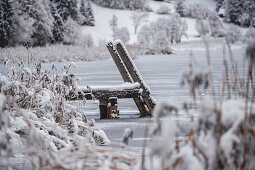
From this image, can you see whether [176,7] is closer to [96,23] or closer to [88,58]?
[96,23]

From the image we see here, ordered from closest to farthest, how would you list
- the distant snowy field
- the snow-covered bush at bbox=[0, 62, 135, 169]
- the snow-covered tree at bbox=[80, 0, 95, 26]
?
the snow-covered bush at bbox=[0, 62, 135, 169] → the distant snowy field → the snow-covered tree at bbox=[80, 0, 95, 26]

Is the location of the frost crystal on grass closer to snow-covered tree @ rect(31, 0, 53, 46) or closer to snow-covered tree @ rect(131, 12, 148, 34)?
snow-covered tree @ rect(31, 0, 53, 46)

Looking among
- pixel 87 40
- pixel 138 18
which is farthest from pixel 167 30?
pixel 87 40

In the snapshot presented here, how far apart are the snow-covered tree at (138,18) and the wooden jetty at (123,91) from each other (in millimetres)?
60256

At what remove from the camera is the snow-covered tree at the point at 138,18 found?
65750 millimetres

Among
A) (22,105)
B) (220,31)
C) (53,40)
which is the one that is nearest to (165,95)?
(22,105)

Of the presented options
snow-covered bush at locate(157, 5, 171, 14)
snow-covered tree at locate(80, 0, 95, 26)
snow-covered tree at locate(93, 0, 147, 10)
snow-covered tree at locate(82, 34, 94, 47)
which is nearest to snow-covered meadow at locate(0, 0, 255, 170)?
snow-covered tree at locate(82, 34, 94, 47)

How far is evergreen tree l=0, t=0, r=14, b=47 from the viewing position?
3151 centimetres

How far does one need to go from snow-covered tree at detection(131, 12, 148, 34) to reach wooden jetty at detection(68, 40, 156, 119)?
6026 centimetres

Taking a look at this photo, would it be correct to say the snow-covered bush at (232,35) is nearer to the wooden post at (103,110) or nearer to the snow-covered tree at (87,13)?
the wooden post at (103,110)

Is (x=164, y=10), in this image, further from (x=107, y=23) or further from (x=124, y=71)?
(x=124, y=71)

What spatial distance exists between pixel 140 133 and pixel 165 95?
2.99m

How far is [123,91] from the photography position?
14.9 feet

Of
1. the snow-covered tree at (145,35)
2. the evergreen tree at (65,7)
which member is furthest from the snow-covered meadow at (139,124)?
the snow-covered tree at (145,35)
